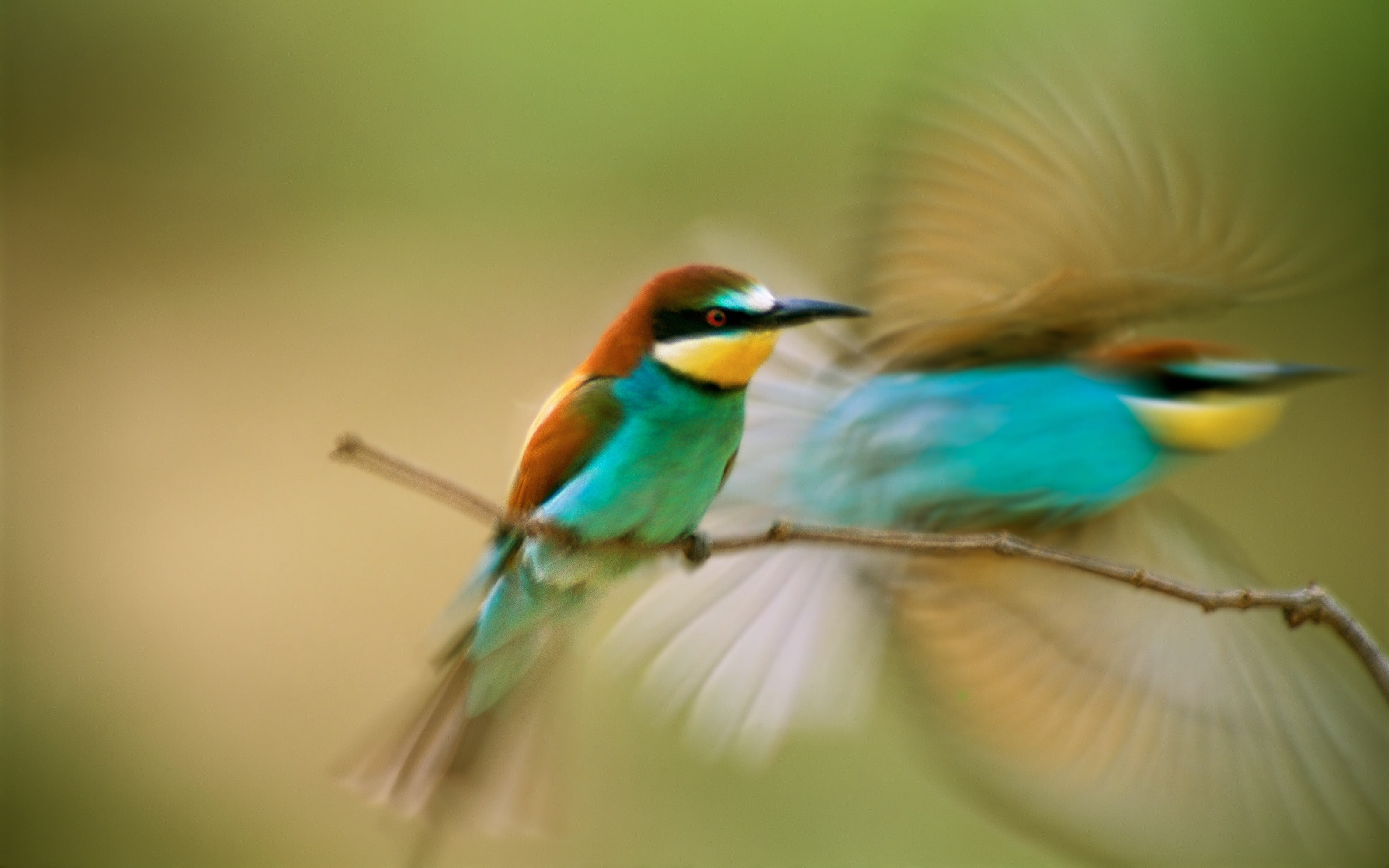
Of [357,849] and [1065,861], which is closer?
[1065,861]

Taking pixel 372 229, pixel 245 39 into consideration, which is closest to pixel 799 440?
pixel 372 229

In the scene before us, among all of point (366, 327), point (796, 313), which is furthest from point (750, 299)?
point (366, 327)

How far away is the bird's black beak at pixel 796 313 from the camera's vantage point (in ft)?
1.65

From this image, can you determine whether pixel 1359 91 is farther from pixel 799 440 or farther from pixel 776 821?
pixel 776 821

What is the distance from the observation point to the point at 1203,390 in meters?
0.80

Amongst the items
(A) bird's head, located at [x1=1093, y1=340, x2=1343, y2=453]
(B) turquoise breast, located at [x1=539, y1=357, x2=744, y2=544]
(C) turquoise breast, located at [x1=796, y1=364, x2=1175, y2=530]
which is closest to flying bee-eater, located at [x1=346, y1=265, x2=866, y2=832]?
(B) turquoise breast, located at [x1=539, y1=357, x2=744, y2=544]

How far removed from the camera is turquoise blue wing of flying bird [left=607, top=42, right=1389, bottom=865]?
754 millimetres

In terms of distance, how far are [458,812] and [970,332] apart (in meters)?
0.45

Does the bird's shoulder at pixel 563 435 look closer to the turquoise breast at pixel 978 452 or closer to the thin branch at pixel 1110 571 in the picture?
the thin branch at pixel 1110 571

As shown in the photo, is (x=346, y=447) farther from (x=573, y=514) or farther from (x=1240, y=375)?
(x=1240, y=375)

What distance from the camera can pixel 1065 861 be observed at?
770 millimetres

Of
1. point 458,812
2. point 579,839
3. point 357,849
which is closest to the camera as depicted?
point 458,812

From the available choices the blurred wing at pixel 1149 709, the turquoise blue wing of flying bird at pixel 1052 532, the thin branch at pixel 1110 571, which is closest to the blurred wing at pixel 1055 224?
the turquoise blue wing of flying bird at pixel 1052 532

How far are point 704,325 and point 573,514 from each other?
147mm
